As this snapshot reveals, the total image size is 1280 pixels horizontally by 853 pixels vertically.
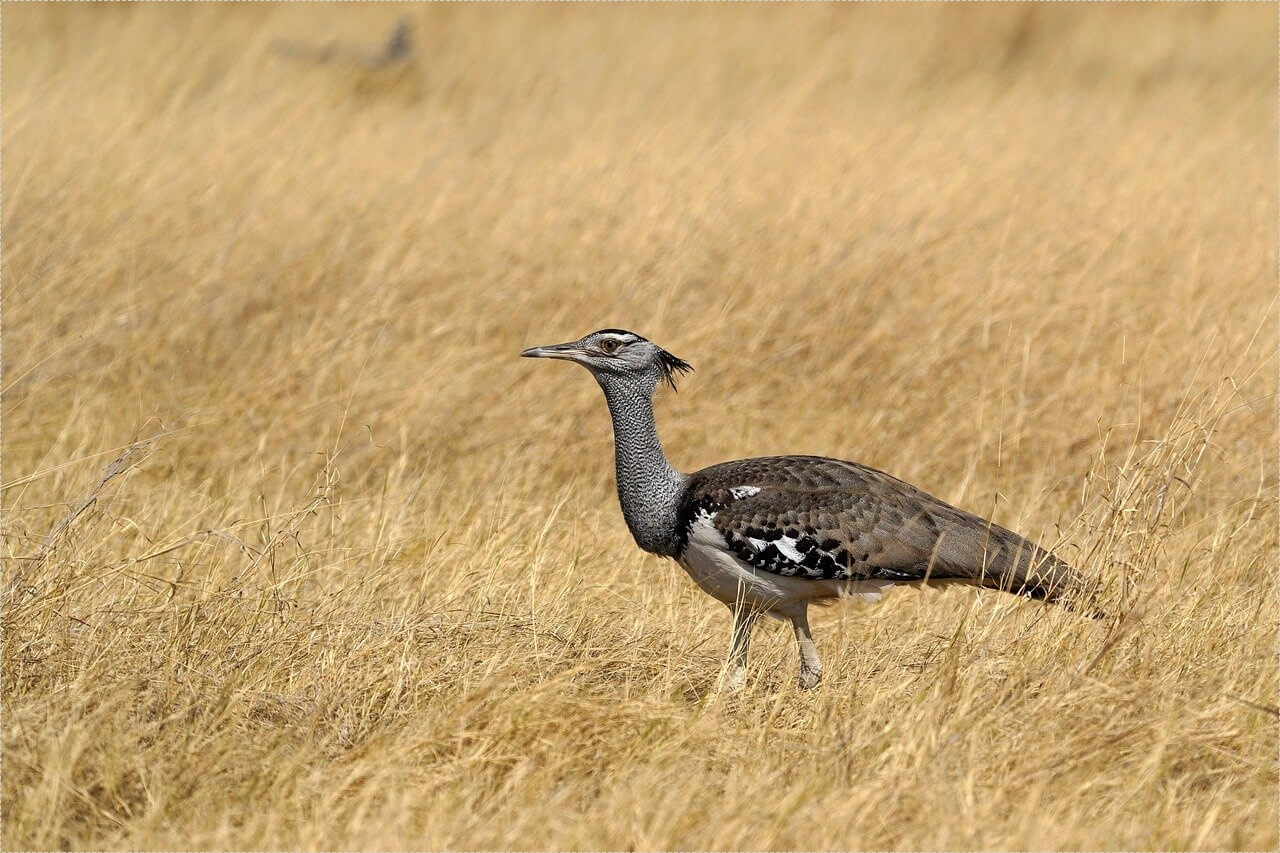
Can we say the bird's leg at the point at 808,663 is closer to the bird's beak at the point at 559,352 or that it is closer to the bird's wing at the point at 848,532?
the bird's wing at the point at 848,532

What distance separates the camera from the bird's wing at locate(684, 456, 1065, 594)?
13.8 feet

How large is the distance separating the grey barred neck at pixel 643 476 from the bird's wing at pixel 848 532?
8 cm

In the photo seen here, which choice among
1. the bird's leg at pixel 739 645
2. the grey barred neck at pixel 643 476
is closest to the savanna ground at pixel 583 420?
the bird's leg at pixel 739 645

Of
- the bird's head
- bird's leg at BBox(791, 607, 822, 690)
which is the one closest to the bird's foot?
bird's leg at BBox(791, 607, 822, 690)

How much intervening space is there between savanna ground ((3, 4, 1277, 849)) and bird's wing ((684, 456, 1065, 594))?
19 cm

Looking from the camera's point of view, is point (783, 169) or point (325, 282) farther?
point (783, 169)

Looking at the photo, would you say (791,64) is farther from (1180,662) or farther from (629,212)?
(1180,662)

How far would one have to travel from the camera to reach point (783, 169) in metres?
8.02

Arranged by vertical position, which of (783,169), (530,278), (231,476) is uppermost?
(783,169)

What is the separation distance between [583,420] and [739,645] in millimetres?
2199

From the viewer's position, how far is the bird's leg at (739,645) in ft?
13.0

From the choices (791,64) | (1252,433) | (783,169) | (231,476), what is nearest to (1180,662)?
(1252,433)

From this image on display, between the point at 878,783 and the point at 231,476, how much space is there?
302 cm

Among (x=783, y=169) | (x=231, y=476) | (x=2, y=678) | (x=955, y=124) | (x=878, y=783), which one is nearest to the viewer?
(x=878, y=783)
